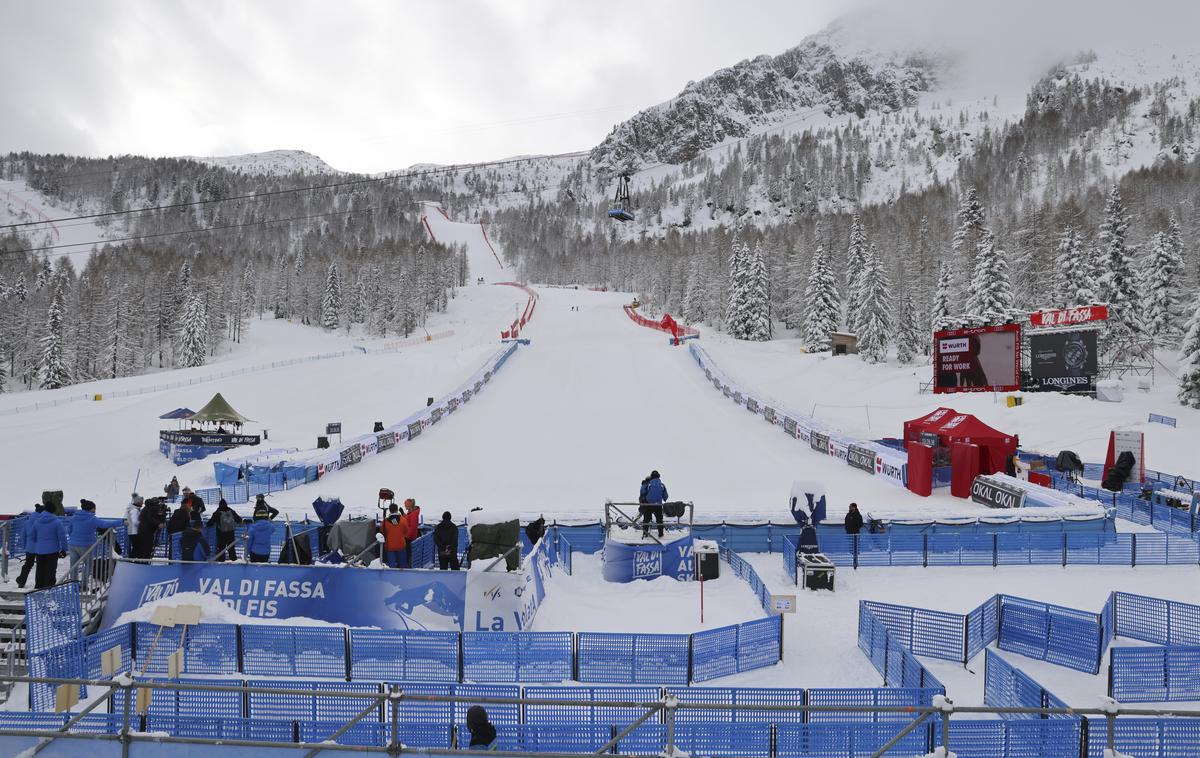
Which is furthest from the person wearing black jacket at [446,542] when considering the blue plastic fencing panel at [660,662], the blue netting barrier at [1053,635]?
the blue netting barrier at [1053,635]

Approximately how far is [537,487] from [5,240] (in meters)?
160

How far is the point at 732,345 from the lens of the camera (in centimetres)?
6531

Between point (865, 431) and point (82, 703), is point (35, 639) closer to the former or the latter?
point (82, 703)

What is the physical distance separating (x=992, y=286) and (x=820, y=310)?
57.9 ft

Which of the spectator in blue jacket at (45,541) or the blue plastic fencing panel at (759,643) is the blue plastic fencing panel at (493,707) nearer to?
the blue plastic fencing panel at (759,643)

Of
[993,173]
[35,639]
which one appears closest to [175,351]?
[35,639]

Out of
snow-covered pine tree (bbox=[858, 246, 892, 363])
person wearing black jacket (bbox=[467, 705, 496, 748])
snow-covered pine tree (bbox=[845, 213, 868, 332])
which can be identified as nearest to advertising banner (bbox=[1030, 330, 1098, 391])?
snow-covered pine tree (bbox=[858, 246, 892, 363])

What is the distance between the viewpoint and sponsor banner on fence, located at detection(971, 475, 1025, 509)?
62.1ft

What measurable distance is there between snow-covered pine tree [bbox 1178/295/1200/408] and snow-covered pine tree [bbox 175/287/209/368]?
3200 inches

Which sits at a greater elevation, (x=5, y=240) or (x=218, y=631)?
(x=5, y=240)

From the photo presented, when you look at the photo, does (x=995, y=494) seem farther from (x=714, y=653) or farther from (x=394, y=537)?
(x=394, y=537)

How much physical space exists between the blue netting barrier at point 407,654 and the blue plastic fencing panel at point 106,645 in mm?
3229

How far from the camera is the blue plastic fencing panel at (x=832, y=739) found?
275 inches

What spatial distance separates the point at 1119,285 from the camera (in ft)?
153
